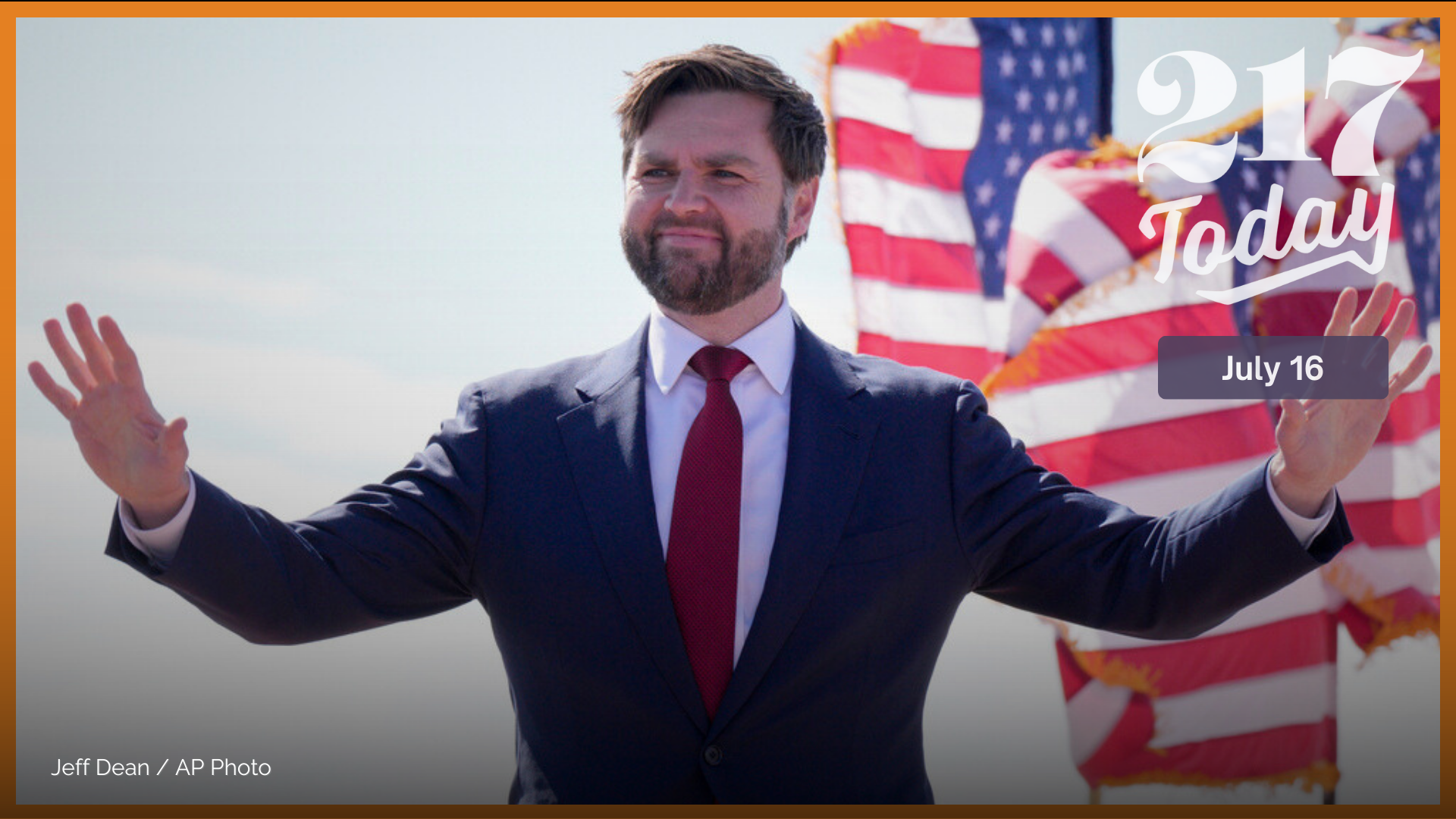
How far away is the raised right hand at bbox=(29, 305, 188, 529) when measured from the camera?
1.93m

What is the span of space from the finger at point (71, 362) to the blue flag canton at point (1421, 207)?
11.6ft

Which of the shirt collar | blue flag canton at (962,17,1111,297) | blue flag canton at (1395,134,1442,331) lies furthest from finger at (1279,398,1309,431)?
blue flag canton at (1395,134,1442,331)

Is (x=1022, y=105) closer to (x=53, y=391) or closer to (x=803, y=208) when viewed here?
(x=803, y=208)

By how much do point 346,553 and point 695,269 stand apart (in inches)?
33.7

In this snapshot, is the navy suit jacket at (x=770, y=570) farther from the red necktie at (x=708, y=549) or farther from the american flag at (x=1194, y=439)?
the american flag at (x=1194, y=439)

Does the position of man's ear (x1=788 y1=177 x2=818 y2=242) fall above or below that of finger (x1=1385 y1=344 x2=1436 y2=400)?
above

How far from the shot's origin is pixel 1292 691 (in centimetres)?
359

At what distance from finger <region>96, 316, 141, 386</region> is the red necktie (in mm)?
944

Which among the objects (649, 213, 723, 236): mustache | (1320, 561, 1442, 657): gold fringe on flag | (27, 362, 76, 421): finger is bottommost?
(1320, 561, 1442, 657): gold fringe on flag

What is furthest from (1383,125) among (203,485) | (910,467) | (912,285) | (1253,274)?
(203,485)

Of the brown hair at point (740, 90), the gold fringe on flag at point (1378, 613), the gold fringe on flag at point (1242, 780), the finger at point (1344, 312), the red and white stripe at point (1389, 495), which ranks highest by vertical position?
the brown hair at point (740, 90)

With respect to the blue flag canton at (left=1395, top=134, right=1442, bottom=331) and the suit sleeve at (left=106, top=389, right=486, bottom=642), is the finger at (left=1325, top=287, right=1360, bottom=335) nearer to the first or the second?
the suit sleeve at (left=106, top=389, right=486, bottom=642)

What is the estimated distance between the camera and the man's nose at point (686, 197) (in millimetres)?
2379

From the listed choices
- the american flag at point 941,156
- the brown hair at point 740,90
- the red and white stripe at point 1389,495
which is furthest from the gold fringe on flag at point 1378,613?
the brown hair at point 740,90
